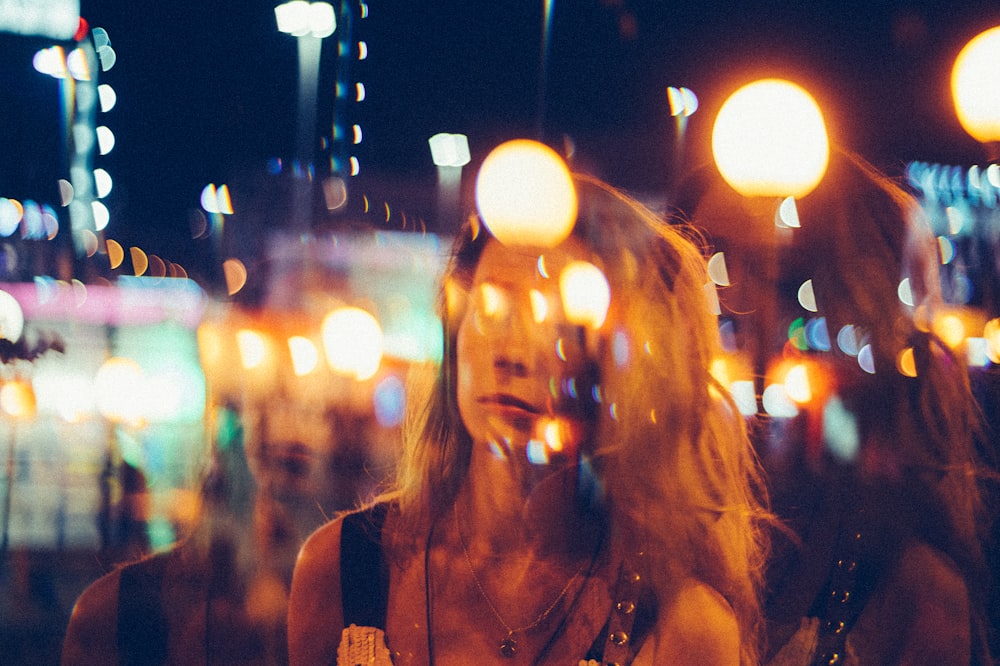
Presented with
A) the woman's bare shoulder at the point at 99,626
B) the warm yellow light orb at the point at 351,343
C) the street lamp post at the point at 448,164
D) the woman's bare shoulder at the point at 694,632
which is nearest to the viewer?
the woman's bare shoulder at the point at 694,632

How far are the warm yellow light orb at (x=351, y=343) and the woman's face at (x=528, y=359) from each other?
47 centimetres

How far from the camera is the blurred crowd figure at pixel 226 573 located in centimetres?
154

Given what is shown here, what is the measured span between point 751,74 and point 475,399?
4.25ft

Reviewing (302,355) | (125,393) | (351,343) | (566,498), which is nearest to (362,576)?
(566,498)

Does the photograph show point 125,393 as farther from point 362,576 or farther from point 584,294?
point 584,294

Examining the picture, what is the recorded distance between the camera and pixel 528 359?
126 centimetres

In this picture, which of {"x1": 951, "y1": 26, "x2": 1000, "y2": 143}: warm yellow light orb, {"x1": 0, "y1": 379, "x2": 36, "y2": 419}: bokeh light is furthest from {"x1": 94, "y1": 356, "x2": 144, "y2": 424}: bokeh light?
{"x1": 951, "y1": 26, "x2": 1000, "y2": 143}: warm yellow light orb

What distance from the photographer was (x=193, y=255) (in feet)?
10.6

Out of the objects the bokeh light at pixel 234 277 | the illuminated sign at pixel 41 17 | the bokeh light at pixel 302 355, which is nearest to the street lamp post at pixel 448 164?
the bokeh light at pixel 302 355

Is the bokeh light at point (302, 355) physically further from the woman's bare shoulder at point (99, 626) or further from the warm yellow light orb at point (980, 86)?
the warm yellow light orb at point (980, 86)

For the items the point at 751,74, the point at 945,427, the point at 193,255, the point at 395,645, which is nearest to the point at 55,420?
the point at 193,255

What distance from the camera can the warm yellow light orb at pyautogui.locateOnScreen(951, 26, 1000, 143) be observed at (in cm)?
135

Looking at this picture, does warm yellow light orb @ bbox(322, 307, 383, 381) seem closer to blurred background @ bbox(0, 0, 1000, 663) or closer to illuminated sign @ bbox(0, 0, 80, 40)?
blurred background @ bbox(0, 0, 1000, 663)

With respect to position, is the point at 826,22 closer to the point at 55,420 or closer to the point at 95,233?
the point at 95,233
